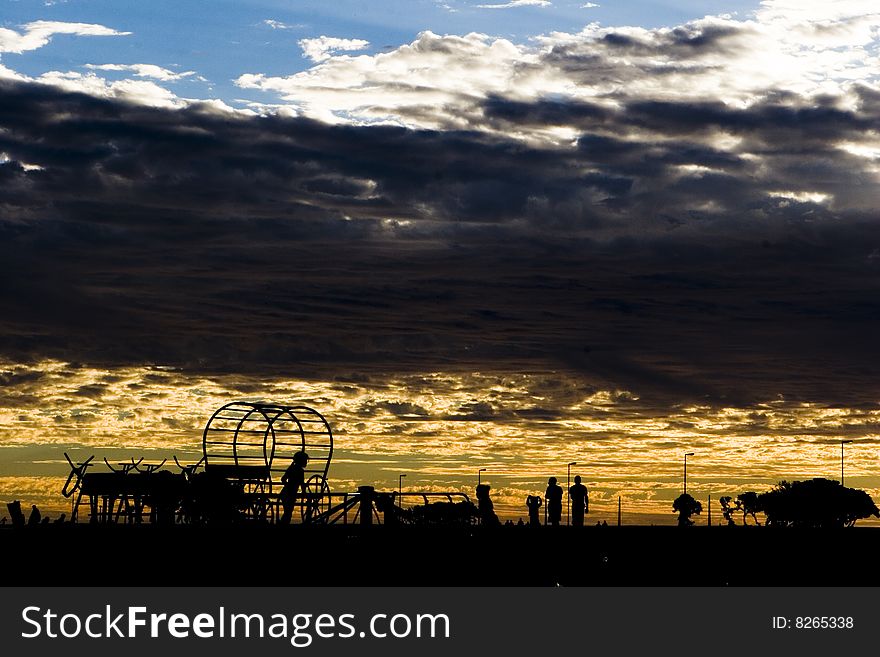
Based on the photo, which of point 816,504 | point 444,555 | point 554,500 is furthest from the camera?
point 816,504

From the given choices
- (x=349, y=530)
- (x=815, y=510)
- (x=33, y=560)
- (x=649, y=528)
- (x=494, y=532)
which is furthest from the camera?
(x=815, y=510)

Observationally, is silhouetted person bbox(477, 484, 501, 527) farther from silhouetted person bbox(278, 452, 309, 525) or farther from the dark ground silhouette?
silhouetted person bbox(278, 452, 309, 525)

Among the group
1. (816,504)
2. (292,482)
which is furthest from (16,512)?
(816,504)

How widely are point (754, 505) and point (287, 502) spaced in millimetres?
132962

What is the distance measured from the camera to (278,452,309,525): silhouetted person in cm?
4447

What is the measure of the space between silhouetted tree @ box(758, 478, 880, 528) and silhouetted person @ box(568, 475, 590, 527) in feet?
362

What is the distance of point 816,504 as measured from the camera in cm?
16138

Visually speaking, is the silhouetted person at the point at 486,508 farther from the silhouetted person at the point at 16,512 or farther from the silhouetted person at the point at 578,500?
the silhouetted person at the point at 16,512

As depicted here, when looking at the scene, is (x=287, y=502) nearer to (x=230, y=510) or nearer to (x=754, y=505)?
(x=230, y=510)

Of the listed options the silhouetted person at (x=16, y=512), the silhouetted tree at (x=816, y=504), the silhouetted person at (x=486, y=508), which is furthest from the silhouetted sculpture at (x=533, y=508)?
the silhouetted tree at (x=816, y=504)

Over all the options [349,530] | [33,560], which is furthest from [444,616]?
[33,560]

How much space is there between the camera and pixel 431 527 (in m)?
46.7

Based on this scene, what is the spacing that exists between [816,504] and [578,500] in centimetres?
11958

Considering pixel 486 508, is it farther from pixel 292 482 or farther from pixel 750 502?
pixel 750 502
